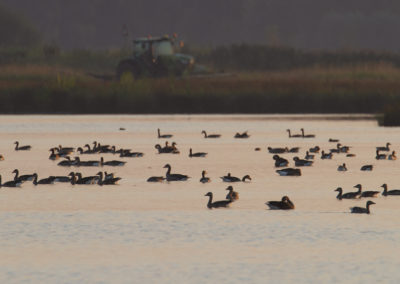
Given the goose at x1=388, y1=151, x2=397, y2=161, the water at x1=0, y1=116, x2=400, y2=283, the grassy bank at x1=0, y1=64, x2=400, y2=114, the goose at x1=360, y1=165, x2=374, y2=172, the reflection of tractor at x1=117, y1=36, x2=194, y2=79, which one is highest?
the reflection of tractor at x1=117, y1=36, x2=194, y2=79

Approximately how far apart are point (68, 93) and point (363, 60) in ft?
89.3

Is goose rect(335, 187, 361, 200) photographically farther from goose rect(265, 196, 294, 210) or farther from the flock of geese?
goose rect(265, 196, 294, 210)

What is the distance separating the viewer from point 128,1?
145 meters

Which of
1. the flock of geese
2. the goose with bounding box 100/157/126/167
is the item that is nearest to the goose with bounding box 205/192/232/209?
the flock of geese

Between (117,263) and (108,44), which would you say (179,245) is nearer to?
(117,263)

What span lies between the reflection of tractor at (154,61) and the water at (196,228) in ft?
104

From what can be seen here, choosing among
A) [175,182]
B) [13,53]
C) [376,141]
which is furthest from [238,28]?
[175,182]

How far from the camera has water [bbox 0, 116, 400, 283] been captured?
1312 centimetres

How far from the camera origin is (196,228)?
16.3 meters

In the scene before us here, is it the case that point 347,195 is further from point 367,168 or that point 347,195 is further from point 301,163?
point 301,163

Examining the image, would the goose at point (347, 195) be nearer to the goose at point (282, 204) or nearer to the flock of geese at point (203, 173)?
the flock of geese at point (203, 173)

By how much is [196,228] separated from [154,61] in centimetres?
4551

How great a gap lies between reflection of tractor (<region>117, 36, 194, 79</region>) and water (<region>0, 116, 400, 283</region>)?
31.6m

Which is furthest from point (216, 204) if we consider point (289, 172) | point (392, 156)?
point (392, 156)
